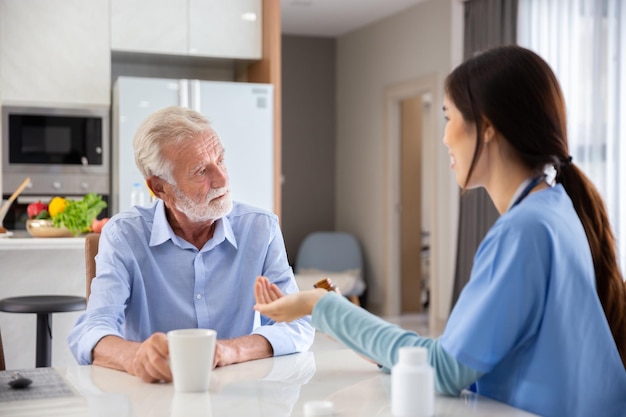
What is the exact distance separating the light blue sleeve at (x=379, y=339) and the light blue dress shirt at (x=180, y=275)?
42 cm

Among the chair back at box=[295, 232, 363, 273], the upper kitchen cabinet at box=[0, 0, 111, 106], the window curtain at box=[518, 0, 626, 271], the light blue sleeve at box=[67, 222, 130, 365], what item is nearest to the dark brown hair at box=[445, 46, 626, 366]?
the light blue sleeve at box=[67, 222, 130, 365]

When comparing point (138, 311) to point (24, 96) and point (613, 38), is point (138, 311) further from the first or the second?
point (613, 38)

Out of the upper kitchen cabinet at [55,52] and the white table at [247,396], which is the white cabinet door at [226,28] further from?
the white table at [247,396]

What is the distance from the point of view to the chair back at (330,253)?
24.4 feet

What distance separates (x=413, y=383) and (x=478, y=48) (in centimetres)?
503

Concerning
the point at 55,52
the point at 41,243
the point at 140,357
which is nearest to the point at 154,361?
the point at 140,357

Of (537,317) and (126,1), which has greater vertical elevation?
(126,1)

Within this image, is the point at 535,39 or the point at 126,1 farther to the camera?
the point at 535,39

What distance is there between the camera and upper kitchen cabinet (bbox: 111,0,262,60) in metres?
4.80

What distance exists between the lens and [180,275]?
1880 mm

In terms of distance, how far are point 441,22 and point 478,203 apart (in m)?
1.52

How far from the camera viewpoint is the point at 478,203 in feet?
18.9

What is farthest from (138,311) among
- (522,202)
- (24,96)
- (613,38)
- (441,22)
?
(441,22)

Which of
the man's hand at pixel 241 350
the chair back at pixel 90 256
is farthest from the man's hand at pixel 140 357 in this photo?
the chair back at pixel 90 256
